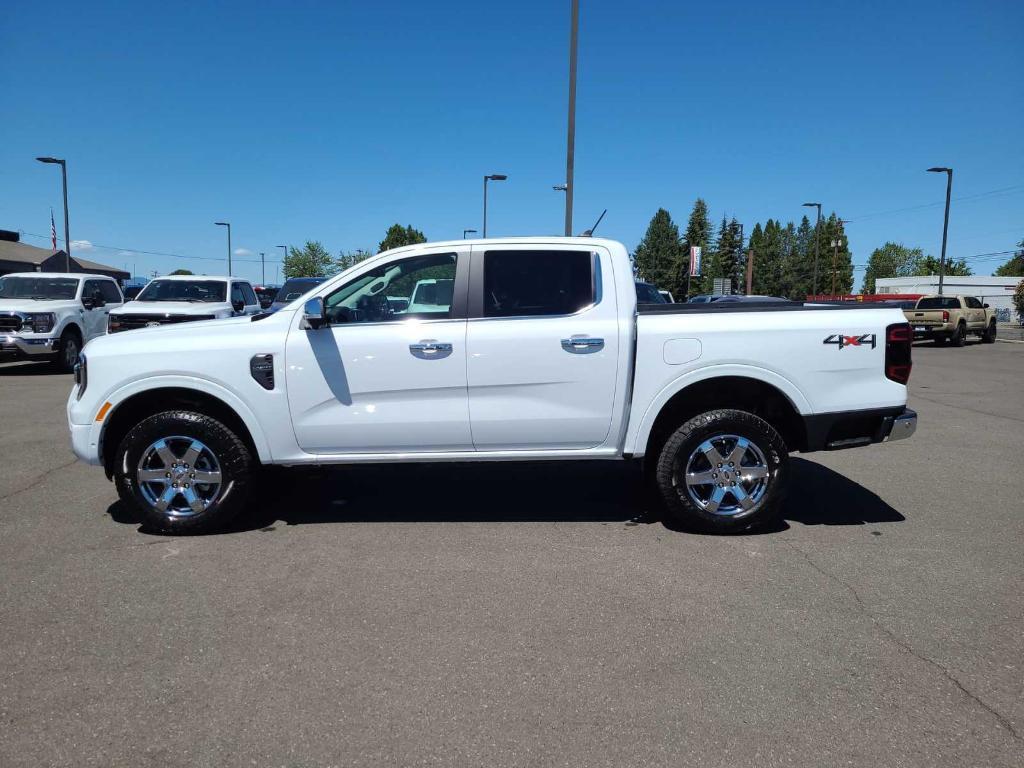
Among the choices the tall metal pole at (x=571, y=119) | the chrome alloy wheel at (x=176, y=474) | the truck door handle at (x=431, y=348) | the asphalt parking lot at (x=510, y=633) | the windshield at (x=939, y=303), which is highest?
the tall metal pole at (x=571, y=119)

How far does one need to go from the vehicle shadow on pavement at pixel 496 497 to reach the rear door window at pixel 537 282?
1206 millimetres

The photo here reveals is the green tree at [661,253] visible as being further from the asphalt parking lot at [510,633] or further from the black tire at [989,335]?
the asphalt parking lot at [510,633]

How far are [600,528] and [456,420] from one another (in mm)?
1270

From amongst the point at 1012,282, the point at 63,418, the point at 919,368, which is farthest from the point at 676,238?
the point at 63,418

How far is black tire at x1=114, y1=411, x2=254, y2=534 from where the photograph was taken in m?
4.77

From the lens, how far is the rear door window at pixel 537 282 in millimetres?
4840

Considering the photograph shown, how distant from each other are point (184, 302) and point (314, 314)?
1090 centimetres

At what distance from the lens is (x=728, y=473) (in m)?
4.85

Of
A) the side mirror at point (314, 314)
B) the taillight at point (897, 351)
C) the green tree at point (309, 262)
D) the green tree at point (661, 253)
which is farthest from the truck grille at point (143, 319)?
the green tree at point (661, 253)

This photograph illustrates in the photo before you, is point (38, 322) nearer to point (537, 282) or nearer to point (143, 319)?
point (143, 319)

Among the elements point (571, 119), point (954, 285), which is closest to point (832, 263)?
point (954, 285)

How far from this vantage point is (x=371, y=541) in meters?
4.77

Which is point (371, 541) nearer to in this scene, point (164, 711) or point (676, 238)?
point (164, 711)

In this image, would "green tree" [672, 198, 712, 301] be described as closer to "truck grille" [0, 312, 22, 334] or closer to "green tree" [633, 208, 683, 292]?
"green tree" [633, 208, 683, 292]
